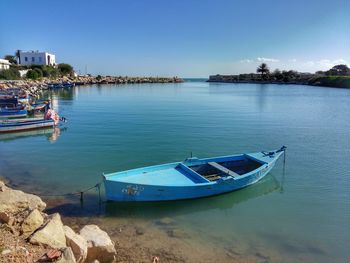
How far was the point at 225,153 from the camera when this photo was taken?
69.7 feet

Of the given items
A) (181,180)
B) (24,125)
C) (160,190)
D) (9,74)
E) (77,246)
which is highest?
(9,74)

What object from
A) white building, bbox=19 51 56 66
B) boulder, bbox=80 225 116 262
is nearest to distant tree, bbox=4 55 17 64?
white building, bbox=19 51 56 66

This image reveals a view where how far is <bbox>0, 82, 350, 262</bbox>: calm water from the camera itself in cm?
1121

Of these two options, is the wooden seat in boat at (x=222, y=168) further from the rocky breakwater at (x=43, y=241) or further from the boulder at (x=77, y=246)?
the boulder at (x=77, y=246)

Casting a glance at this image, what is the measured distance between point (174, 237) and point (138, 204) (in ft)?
8.82

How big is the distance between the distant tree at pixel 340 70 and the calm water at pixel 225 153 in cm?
14233

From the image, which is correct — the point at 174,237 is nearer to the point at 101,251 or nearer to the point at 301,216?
the point at 101,251

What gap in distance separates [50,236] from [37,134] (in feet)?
75.4

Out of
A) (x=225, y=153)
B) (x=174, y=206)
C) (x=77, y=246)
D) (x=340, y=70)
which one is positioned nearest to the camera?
(x=77, y=246)

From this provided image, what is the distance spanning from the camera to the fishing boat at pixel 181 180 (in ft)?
41.4

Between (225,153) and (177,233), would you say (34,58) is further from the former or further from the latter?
(177,233)

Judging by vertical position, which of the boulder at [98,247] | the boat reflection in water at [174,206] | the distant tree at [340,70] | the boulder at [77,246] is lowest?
the boat reflection in water at [174,206]

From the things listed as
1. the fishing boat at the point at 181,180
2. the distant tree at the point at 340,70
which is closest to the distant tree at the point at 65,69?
the fishing boat at the point at 181,180

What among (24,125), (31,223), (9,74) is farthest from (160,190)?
(9,74)
